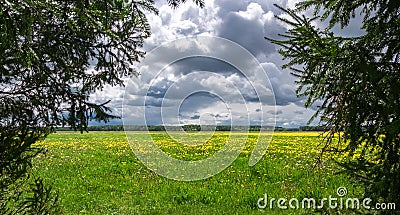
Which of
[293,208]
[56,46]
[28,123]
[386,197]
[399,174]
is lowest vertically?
[293,208]

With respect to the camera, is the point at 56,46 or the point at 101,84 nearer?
the point at 56,46

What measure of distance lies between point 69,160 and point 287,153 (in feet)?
27.6

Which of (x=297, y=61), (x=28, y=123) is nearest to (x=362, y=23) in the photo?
(x=297, y=61)

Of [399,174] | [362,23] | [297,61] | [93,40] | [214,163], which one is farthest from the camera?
[214,163]

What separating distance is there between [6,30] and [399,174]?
3.31 meters

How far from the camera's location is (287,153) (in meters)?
15.8

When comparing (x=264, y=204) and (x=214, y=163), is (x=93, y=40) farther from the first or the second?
(x=214, y=163)

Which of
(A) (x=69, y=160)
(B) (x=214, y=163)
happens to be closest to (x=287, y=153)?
(B) (x=214, y=163)

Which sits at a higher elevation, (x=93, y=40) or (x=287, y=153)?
(x=93, y=40)

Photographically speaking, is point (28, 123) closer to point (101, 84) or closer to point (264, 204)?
point (101, 84)

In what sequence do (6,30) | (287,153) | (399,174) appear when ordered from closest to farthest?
1. (6,30)
2. (399,174)
3. (287,153)

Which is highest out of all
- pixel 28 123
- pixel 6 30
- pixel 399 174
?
pixel 6 30

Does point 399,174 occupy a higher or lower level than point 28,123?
lower

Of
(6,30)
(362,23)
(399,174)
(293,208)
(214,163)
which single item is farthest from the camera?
(214,163)
